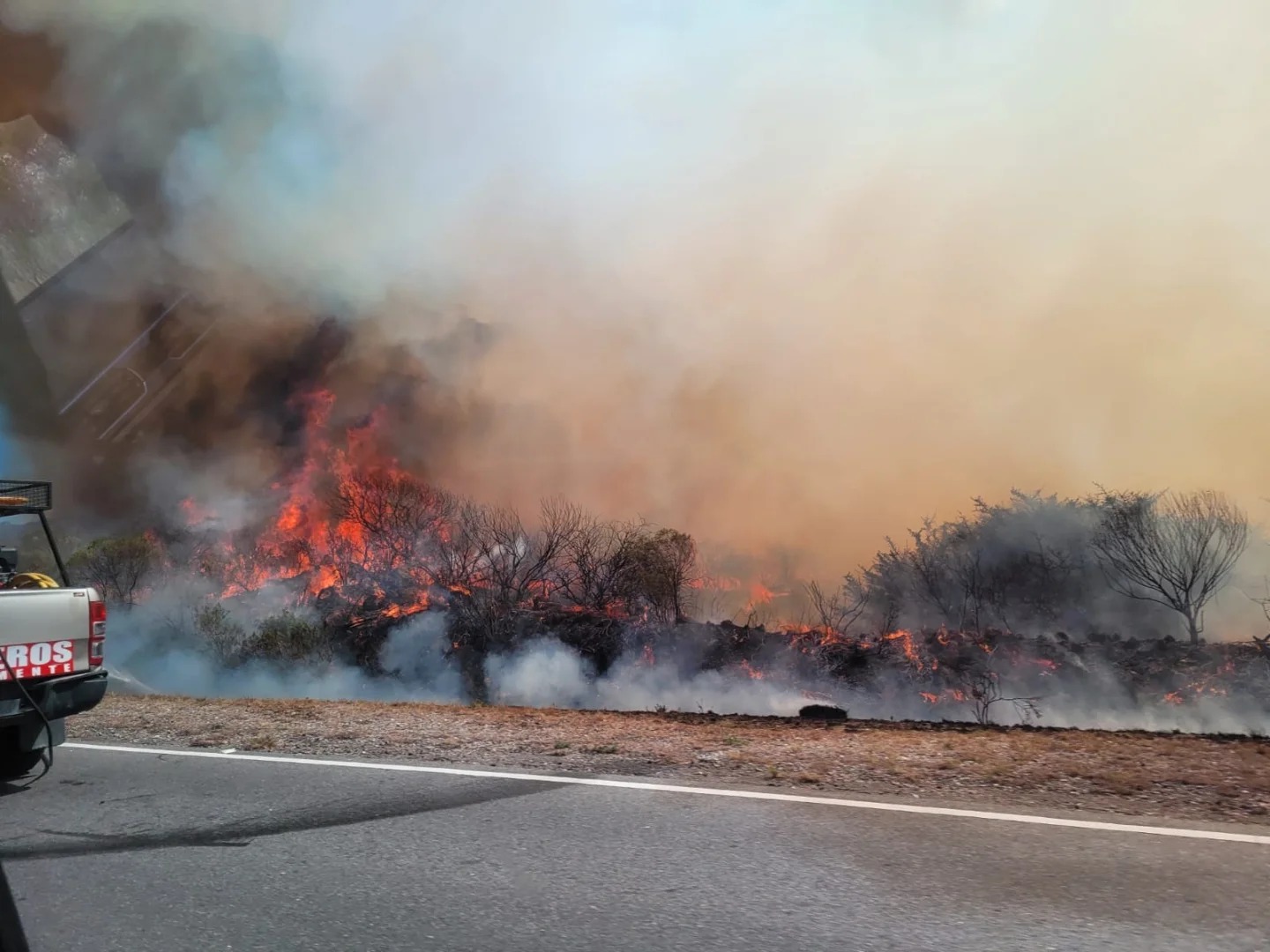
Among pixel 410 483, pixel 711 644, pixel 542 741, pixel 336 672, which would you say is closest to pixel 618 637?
pixel 711 644

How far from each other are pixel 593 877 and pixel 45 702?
387 centimetres

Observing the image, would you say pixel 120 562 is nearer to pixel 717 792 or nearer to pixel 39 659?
pixel 39 659

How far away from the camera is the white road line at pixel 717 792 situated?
4250 millimetres

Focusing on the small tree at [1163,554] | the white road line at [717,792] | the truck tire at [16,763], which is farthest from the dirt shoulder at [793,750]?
the small tree at [1163,554]

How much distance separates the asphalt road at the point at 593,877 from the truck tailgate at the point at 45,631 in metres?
0.89

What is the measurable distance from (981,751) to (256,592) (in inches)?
1311

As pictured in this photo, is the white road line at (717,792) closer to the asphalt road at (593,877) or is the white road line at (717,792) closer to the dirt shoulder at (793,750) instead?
the asphalt road at (593,877)

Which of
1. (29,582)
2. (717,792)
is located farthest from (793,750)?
(29,582)

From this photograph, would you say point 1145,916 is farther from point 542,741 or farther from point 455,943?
point 542,741

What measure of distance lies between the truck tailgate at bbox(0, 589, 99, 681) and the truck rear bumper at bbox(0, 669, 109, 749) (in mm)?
74

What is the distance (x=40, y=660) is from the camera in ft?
16.8

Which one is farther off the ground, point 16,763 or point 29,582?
point 29,582

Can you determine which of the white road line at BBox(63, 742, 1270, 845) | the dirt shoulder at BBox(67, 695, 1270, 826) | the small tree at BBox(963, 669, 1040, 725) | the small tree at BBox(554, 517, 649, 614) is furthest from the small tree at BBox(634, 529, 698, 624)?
the white road line at BBox(63, 742, 1270, 845)

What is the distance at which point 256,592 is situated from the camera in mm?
33562
